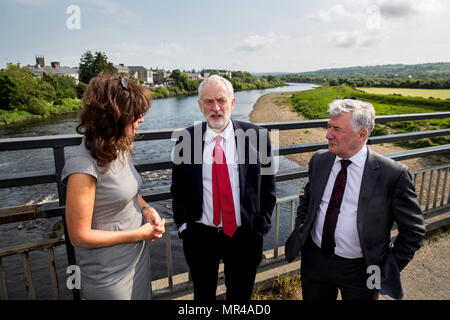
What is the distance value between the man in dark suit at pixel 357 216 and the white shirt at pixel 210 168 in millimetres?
580

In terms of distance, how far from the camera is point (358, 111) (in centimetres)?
197

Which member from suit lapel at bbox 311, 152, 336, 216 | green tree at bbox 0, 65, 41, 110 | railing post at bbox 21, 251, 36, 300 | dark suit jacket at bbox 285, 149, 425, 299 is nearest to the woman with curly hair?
railing post at bbox 21, 251, 36, 300

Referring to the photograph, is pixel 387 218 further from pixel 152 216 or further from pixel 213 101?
pixel 152 216

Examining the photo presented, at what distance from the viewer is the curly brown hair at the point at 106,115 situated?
152 centimetres

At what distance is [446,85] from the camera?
62594 millimetres

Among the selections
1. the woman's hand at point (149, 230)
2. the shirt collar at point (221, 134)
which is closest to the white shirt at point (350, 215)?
the shirt collar at point (221, 134)

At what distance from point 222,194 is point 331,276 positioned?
96 centimetres

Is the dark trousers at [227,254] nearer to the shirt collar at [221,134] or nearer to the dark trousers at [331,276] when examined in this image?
the dark trousers at [331,276]

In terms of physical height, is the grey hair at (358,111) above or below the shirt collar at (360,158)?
above

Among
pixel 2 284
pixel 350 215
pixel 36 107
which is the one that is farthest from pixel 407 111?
pixel 36 107

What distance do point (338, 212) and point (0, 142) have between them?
2.28 meters

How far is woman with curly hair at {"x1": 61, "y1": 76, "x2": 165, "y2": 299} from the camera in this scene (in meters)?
1.48
